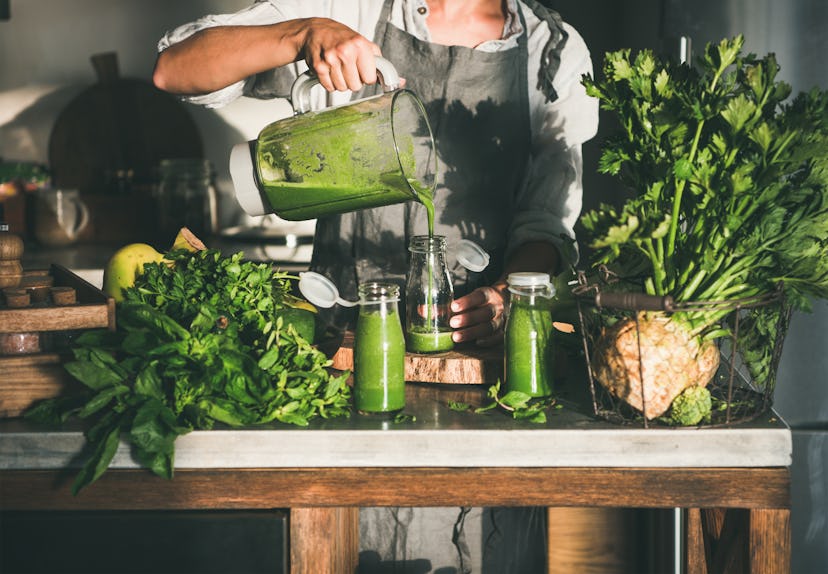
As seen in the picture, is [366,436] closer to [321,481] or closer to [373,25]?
[321,481]

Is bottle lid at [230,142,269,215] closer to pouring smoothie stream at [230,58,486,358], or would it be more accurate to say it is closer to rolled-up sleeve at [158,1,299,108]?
pouring smoothie stream at [230,58,486,358]

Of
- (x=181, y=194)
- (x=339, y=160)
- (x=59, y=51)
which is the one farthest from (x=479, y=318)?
(x=59, y=51)

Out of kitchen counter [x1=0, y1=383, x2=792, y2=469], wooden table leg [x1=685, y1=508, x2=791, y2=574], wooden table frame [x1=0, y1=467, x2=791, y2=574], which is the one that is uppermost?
kitchen counter [x1=0, y1=383, x2=792, y2=469]

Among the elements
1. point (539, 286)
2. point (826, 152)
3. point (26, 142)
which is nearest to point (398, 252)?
point (539, 286)

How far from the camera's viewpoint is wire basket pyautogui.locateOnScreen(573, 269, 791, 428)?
3.51 feet

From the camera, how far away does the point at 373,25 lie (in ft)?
5.89

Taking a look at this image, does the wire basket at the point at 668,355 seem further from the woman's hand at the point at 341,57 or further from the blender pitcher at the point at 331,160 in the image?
the woman's hand at the point at 341,57

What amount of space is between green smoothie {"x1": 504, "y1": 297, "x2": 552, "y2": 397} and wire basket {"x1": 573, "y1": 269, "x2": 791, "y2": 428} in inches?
Result: 2.3

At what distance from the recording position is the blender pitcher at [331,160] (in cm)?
127

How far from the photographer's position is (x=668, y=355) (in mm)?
1080

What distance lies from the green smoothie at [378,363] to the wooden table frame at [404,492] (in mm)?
101

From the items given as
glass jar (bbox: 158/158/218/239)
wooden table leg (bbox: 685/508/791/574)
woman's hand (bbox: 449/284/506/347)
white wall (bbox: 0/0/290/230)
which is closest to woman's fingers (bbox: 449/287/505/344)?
woman's hand (bbox: 449/284/506/347)

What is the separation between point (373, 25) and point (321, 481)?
3.43ft

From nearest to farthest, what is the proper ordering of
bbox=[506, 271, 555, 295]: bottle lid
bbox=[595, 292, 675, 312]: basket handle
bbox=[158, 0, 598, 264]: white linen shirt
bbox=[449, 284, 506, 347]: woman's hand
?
bbox=[595, 292, 675, 312]: basket handle
bbox=[506, 271, 555, 295]: bottle lid
bbox=[449, 284, 506, 347]: woman's hand
bbox=[158, 0, 598, 264]: white linen shirt
